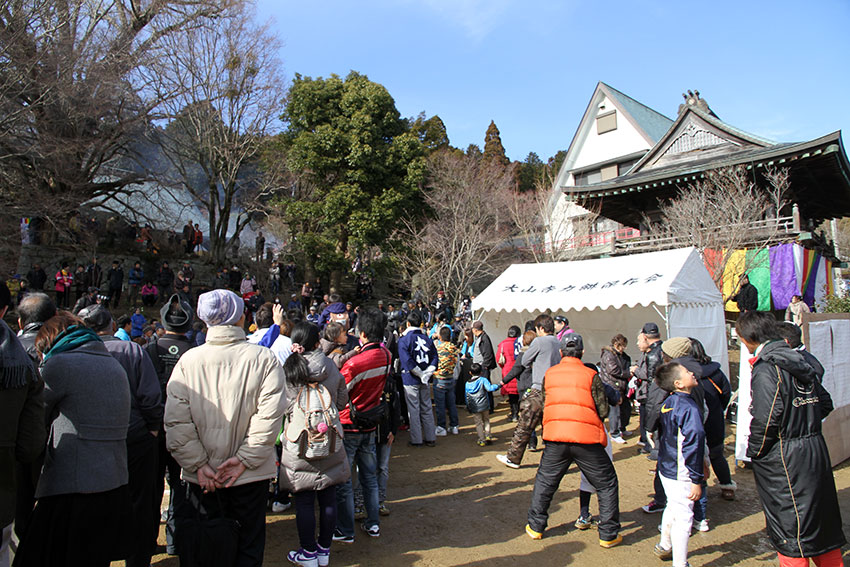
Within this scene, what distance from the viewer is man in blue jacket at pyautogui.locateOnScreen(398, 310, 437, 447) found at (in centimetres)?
618

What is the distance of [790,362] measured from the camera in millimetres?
2844

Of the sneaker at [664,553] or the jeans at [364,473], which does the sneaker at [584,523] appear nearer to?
the sneaker at [664,553]

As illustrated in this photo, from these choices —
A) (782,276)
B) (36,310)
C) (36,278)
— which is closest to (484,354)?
(36,310)

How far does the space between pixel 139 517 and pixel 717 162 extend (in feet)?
54.9

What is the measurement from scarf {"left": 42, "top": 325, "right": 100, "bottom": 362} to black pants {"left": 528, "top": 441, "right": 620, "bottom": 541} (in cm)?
312

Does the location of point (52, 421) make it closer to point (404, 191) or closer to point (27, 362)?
point (27, 362)

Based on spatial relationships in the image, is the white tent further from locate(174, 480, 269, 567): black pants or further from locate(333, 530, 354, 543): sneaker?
locate(174, 480, 269, 567): black pants

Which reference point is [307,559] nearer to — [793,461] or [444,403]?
[793,461]

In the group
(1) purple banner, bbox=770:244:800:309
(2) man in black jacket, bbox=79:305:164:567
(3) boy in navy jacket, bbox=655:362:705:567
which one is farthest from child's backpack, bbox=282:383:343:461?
(1) purple banner, bbox=770:244:800:309

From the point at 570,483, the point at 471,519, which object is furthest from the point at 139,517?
the point at 570,483

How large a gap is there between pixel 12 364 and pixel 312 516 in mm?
1937

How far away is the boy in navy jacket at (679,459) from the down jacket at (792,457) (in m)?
0.43

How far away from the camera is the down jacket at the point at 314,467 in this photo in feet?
10.3

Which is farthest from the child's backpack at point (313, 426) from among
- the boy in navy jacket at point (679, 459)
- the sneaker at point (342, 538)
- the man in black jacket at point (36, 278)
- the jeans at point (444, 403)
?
the man in black jacket at point (36, 278)
